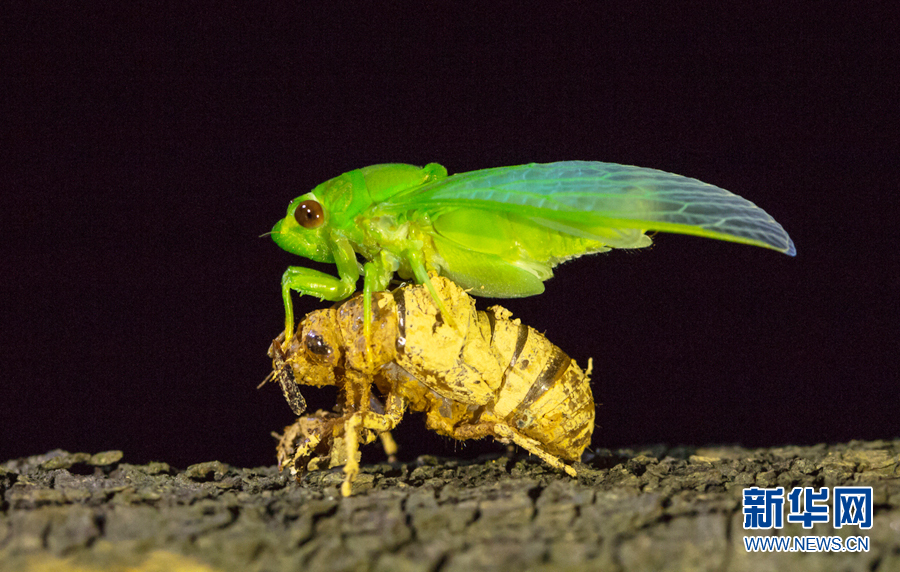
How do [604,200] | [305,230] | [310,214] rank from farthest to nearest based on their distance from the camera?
[305,230], [310,214], [604,200]

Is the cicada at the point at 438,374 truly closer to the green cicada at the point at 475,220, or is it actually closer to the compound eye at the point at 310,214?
the green cicada at the point at 475,220

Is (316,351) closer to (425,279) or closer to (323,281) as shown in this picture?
(323,281)

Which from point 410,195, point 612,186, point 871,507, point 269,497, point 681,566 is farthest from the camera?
point 410,195

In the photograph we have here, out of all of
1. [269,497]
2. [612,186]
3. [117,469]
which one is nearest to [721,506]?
[612,186]

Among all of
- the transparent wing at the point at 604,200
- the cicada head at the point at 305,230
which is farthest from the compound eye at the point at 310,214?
the transparent wing at the point at 604,200

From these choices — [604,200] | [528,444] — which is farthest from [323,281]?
→ [604,200]

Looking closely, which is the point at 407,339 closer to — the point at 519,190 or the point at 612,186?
the point at 519,190
